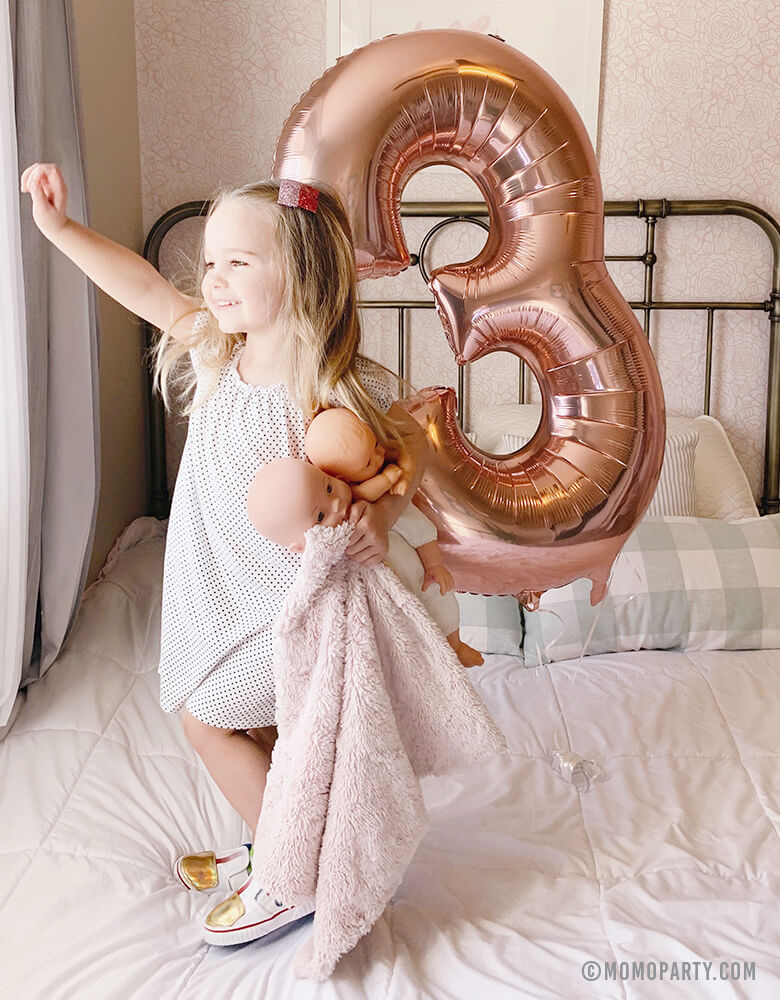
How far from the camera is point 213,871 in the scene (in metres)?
1.29

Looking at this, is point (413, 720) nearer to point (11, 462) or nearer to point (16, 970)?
point (16, 970)

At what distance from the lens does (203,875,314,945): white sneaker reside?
1141mm

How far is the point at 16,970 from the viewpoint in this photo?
42.7 inches

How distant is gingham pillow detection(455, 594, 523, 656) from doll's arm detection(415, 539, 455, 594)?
29.7 inches

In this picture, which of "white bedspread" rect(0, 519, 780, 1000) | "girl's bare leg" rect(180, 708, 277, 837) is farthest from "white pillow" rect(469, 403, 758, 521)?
"girl's bare leg" rect(180, 708, 277, 837)

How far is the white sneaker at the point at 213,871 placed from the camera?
1.27 metres

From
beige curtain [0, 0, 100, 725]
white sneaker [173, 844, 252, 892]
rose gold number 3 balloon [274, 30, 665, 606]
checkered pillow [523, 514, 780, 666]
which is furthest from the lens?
checkered pillow [523, 514, 780, 666]

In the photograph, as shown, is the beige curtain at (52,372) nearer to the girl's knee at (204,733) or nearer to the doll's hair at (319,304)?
the girl's knee at (204,733)

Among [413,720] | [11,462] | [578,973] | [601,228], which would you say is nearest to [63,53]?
[11,462]

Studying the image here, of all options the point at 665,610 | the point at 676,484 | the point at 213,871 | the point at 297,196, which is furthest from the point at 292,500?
the point at 676,484

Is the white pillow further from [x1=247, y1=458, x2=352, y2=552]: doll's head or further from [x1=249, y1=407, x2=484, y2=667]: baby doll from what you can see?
[x1=247, y1=458, x2=352, y2=552]: doll's head

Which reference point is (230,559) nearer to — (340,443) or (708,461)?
(340,443)

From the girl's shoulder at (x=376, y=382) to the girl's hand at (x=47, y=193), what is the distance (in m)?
0.38

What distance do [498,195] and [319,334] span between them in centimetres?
32
